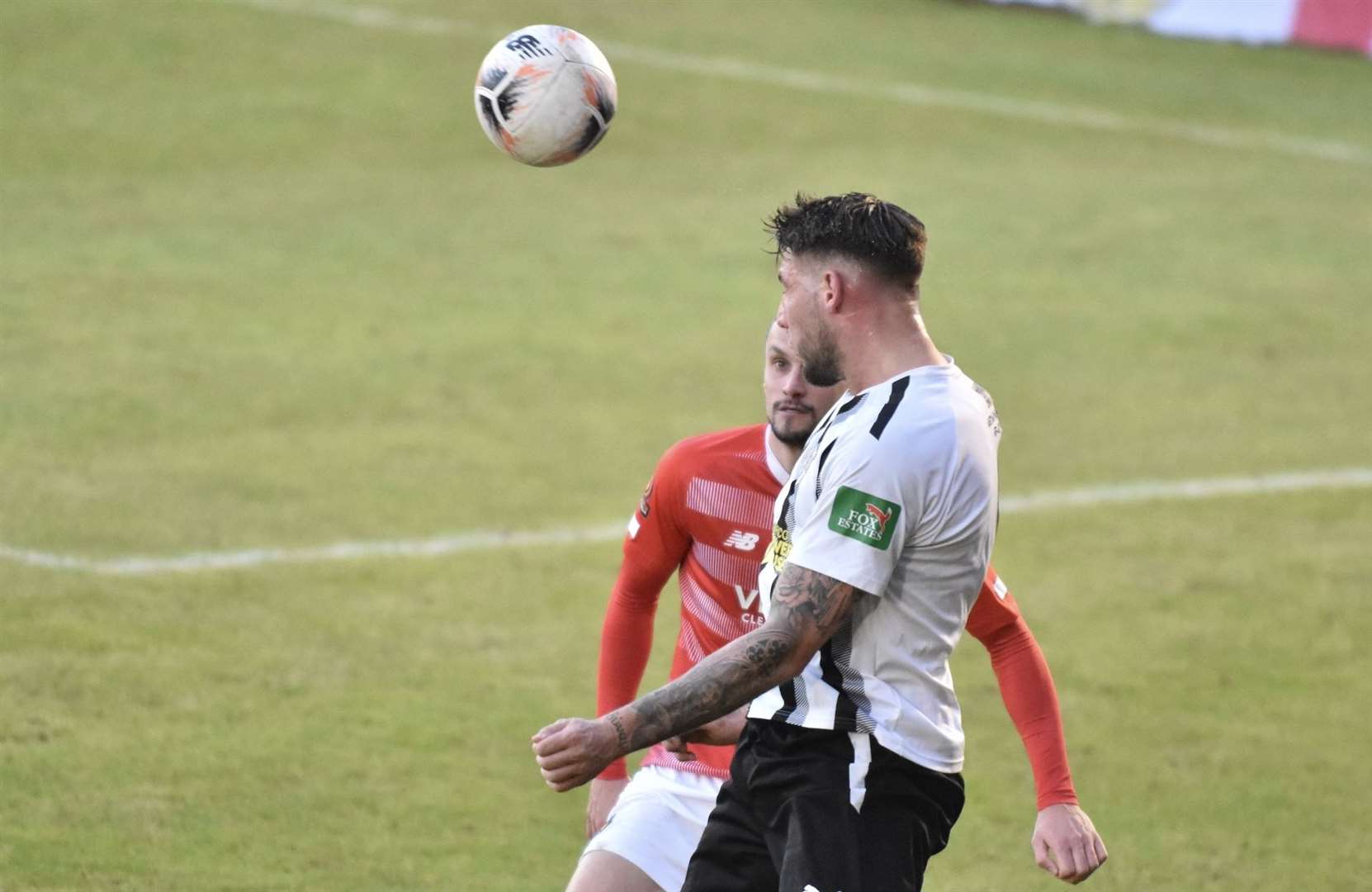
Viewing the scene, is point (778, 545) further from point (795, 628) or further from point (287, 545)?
point (287, 545)

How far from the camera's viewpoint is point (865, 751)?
177 inches

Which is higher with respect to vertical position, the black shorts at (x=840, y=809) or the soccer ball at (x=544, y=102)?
the soccer ball at (x=544, y=102)

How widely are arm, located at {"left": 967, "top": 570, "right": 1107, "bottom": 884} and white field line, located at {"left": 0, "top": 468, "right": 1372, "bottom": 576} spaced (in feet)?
17.6

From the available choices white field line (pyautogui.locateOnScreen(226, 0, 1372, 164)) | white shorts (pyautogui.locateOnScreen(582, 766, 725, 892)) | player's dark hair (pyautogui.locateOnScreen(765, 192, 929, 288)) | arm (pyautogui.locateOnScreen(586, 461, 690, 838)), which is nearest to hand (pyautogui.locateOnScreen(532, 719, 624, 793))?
player's dark hair (pyautogui.locateOnScreen(765, 192, 929, 288))

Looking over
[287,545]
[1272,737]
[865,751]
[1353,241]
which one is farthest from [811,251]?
[1353,241]

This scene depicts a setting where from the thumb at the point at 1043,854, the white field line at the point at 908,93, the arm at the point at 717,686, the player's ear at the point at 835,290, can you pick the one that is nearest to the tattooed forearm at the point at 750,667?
the arm at the point at 717,686

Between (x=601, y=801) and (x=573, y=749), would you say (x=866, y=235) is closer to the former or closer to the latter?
(x=573, y=749)

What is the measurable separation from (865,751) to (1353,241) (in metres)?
14.5

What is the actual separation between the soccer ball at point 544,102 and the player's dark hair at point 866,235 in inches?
88.7

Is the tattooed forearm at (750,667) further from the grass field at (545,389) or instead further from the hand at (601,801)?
the grass field at (545,389)

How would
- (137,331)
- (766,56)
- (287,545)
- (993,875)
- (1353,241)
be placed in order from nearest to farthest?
(993,875) → (287,545) → (137,331) → (1353,241) → (766,56)

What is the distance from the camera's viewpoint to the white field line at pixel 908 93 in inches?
803

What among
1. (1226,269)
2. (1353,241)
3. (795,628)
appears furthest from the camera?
(1353,241)

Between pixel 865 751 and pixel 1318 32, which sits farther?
pixel 1318 32
